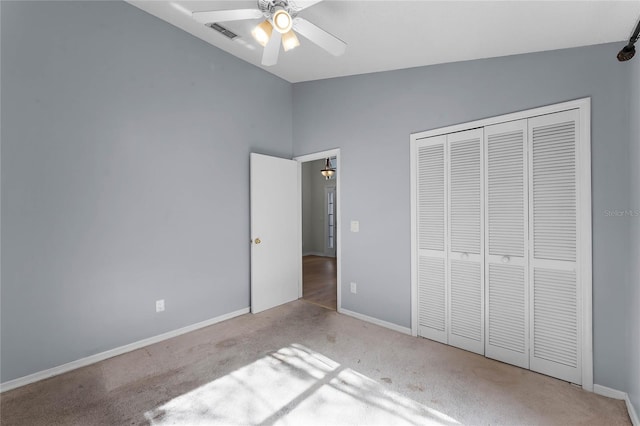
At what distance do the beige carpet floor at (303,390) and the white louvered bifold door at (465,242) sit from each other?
8.9 inches

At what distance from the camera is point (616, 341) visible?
2.02 meters

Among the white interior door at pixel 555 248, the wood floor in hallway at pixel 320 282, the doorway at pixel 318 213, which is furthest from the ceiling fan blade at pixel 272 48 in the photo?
the doorway at pixel 318 213

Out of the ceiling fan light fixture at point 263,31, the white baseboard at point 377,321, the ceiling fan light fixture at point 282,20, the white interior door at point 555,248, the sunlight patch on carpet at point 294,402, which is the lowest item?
the sunlight patch on carpet at point 294,402

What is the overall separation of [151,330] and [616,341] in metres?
3.84

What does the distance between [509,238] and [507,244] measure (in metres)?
0.05

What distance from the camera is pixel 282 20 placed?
1.90 metres

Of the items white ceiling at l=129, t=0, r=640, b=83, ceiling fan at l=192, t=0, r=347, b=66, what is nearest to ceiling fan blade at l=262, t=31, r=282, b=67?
ceiling fan at l=192, t=0, r=347, b=66

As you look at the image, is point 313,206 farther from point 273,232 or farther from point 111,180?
point 111,180

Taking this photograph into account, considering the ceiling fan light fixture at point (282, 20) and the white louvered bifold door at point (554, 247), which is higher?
the ceiling fan light fixture at point (282, 20)

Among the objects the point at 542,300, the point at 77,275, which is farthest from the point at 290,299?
the point at 542,300

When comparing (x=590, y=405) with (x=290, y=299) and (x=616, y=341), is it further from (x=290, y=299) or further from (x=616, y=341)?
(x=290, y=299)

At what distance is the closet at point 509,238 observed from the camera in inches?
85.2

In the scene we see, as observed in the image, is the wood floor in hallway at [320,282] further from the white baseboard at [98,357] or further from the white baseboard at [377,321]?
the white baseboard at [98,357]

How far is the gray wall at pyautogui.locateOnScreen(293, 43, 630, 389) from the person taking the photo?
202 centimetres
